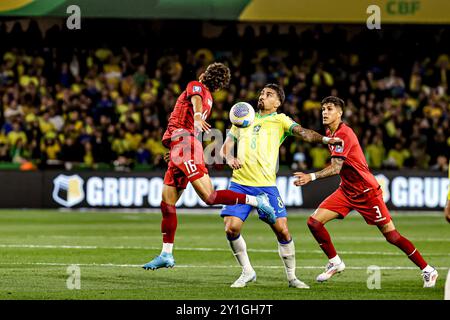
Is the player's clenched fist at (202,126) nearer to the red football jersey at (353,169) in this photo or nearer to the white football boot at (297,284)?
the red football jersey at (353,169)

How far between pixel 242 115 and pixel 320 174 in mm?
1079

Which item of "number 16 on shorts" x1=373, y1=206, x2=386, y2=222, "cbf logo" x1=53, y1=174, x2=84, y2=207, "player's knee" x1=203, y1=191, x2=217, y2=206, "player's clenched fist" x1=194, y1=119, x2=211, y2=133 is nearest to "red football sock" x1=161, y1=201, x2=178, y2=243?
"player's knee" x1=203, y1=191, x2=217, y2=206

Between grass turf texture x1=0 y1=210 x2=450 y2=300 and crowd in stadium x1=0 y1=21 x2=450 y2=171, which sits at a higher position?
crowd in stadium x1=0 y1=21 x2=450 y2=171

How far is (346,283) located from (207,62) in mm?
19596

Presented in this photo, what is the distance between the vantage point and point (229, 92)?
29.0m

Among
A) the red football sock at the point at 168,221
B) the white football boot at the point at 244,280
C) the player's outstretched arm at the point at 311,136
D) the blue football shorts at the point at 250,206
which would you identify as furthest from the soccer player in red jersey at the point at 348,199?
the red football sock at the point at 168,221

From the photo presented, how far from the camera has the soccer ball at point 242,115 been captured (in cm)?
1136

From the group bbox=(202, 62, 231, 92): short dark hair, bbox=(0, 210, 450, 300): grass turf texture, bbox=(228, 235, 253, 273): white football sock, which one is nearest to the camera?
bbox=(0, 210, 450, 300): grass turf texture

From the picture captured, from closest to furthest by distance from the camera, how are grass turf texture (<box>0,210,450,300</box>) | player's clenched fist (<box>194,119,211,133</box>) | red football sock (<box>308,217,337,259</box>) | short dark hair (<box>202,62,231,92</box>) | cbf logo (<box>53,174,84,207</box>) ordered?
grass turf texture (<box>0,210,450,300</box>) < player's clenched fist (<box>194,119,211,133</box>) < red football sock (<box>308,217,337,259</box>) < short dark hair (<box>202,62,231,92</box>) < cbf logo (<box>53,174,84,207</box>)

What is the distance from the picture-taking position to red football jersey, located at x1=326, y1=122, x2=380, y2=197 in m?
11.8

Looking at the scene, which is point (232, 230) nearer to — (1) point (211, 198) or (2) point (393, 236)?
(1) point (211, 198)

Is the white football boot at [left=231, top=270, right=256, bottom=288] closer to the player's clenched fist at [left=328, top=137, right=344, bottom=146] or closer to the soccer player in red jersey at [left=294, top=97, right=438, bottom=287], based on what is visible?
the soccer player in red jersey at [left=294, top=97, right=438, bottom=287]

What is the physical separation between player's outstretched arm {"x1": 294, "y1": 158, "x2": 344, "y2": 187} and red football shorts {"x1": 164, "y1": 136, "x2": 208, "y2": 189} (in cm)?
154

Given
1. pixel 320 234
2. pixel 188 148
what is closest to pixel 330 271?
pixel 320 234
